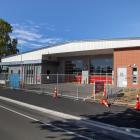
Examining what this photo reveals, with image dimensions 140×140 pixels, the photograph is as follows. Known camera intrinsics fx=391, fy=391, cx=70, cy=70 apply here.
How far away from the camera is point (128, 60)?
39219 millimetres

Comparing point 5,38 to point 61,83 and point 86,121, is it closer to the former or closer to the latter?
point 61,83

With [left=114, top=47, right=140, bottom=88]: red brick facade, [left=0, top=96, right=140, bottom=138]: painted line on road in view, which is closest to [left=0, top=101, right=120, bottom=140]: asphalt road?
[left=0, top=96, right=140, bottom=138]: painted line on road

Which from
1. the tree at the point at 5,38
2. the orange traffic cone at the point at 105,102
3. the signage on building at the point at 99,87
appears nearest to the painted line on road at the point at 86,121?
the orange traffic cone at the point at 105,102

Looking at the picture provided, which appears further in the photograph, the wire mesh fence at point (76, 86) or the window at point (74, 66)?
the window at point (74, 66)

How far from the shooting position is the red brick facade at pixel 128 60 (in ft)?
125

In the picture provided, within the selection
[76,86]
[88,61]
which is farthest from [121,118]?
[88,61]

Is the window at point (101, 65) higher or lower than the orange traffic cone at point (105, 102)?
higher

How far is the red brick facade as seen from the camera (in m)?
38.1

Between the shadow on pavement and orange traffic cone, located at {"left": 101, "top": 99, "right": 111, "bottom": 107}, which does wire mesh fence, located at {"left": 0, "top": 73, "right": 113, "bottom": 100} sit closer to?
orange traffic cone, located at {"left": 101, "top": 99, "right": 111, "bottom": 107}

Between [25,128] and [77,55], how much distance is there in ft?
128

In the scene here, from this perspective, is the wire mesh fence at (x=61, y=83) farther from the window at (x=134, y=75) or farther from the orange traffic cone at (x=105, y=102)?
the orange traffic cone at (x=105, y=102)

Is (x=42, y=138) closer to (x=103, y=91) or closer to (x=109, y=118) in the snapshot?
(x=109, y=118)

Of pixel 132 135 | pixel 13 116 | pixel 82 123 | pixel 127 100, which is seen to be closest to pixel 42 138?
pixel 132 135

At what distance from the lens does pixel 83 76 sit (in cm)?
5022
